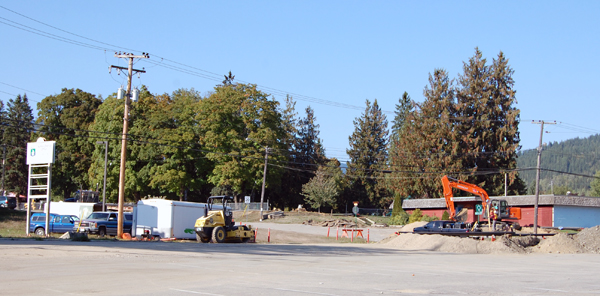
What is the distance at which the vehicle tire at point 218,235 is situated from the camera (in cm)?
2902

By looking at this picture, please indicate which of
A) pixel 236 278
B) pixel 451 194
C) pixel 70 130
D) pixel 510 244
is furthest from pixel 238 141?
pixel 236 278

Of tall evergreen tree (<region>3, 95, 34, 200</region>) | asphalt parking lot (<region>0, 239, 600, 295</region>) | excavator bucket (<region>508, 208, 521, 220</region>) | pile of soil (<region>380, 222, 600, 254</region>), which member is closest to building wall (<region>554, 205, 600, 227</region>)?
excavator bucket (<region>508, 208, 521, 220</region>)

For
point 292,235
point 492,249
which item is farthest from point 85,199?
point 492,249

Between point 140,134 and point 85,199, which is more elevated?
point 140,134

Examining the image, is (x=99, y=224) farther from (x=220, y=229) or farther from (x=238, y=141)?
(x=238, y=141)

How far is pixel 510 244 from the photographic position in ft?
96.3

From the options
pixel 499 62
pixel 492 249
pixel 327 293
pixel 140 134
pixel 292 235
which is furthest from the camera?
pixel 499 62

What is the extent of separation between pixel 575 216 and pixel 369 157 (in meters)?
38.0

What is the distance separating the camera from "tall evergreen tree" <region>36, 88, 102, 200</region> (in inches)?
2640

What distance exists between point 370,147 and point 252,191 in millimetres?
25232

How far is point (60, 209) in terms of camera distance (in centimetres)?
4384

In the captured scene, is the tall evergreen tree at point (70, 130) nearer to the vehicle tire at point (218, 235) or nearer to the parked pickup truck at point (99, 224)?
the parked pickup truck at point (99, 224)

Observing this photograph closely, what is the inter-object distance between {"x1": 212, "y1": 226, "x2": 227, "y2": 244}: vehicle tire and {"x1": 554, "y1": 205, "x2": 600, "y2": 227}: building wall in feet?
119

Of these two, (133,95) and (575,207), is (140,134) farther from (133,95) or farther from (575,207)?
(575,207)
